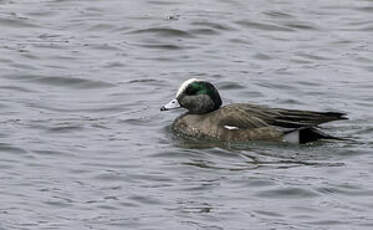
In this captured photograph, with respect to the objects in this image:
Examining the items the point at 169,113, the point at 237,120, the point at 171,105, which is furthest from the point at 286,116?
the point at 169,113

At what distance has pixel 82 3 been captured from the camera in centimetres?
2191

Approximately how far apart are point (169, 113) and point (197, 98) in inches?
43.5

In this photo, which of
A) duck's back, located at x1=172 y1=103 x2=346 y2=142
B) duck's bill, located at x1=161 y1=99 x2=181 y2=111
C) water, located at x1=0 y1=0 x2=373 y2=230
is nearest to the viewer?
water, located at x1=0 y1=0 x2=373 y2=230

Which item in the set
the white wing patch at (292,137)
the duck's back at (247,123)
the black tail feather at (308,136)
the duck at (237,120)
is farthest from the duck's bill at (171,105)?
the black tail feather at (308,136)

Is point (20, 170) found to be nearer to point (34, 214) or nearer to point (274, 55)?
point (34, 214)

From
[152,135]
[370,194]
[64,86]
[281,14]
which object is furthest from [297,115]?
[281,14]

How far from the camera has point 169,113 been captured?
644 inches

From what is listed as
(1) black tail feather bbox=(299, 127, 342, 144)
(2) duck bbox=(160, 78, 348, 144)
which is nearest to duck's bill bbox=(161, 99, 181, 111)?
(2) duck bbox=(160, 78, 348, 144)

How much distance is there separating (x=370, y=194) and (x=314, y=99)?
446cm

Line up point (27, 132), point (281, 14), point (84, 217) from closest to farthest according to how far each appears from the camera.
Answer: point (84, 217), point (27, 132), point (281, 14)

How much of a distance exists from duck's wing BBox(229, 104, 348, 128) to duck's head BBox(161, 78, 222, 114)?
26 centimetres

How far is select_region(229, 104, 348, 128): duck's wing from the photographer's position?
14477 mm

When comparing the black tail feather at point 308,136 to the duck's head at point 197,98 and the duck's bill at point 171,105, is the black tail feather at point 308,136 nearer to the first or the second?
the duck's head at point 197,98

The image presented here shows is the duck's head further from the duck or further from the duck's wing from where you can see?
the duck's wing
